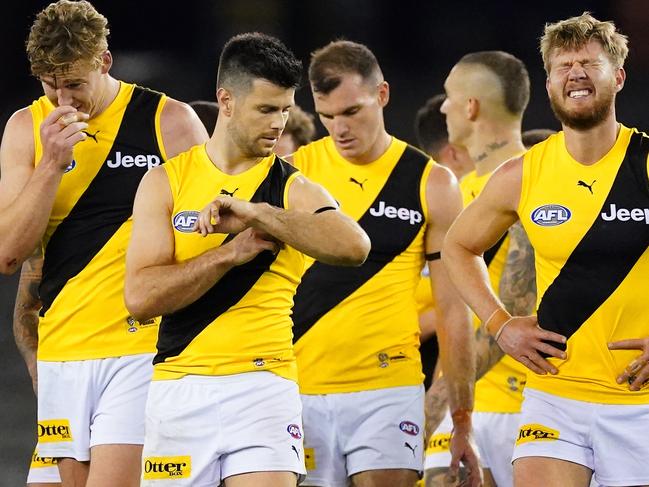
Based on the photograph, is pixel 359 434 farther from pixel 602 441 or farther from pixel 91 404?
pixel 602 441

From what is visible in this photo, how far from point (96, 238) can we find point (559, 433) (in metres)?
2.00

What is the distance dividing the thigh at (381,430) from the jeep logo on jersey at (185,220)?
1.51 m

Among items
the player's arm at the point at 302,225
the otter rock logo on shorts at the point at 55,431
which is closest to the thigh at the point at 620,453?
the player's arm at the point at 302,225

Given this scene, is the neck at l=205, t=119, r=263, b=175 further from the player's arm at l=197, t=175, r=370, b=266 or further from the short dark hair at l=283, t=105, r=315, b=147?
the short dark hair at l=283, t=105, r=315, b=147

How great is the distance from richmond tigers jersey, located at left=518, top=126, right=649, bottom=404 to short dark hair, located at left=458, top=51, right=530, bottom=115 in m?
2.18

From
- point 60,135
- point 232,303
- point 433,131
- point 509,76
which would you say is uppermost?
point 433,131

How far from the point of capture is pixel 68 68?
530cm

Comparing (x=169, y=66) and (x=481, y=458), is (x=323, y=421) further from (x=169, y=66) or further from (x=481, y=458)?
(x=169, y=66)

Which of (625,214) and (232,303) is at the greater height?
(625,214)

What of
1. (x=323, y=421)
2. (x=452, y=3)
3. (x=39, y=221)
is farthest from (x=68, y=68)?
(x=452, y=3)

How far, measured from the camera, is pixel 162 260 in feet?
15.4

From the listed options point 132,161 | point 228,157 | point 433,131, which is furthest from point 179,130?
point 433,131

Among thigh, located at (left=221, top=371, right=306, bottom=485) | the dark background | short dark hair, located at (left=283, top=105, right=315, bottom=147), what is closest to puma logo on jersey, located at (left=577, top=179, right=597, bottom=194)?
thigh, located at (left=221, top=371, right=306, bottom=485)

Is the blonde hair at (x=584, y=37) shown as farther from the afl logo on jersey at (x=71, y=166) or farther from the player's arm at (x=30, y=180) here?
the afl logo on jersey at (x=71, y=166)
